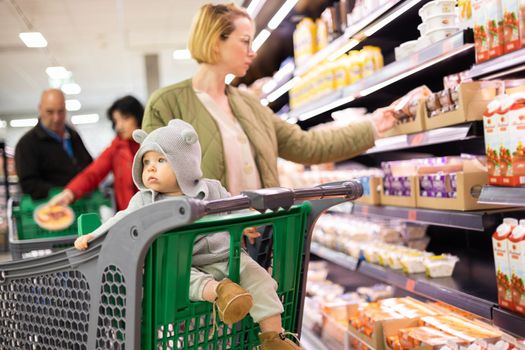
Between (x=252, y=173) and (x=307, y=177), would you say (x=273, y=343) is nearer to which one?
(x=252, y=173)

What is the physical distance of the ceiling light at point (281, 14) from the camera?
4.03 metres

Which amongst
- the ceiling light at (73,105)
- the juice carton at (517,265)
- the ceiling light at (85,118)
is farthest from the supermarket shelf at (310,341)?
the ceiling light at (85,118)

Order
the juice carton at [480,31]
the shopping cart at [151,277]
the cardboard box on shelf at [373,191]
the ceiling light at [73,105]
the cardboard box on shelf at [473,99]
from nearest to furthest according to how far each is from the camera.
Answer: the shopping cart at [151,277]
the juice carton at [480,31]
the cardboard box on shelf at [473,99]
the cardboard box on shelf at [373,191]
the ceiling light at [73,105]

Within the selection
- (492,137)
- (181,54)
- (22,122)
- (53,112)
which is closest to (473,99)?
(492,137)

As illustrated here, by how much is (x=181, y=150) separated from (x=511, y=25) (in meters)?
1.21

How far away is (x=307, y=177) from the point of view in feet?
14.9

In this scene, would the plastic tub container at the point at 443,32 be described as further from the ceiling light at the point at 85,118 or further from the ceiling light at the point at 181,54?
the ceiling light at the point at 85,118

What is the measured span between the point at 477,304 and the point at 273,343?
1046mm

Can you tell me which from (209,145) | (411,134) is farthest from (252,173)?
(411,134)

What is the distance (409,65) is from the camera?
2.57 metres

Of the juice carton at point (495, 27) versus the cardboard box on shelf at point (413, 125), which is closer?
the juice carton at point (495, 27)

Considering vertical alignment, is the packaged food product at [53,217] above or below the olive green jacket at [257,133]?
below

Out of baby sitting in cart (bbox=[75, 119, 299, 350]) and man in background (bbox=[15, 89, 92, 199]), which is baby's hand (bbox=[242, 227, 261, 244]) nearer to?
baby sitting in cart (bbox=[75, 119, 299, 350])

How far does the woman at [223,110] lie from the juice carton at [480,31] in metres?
0.87
